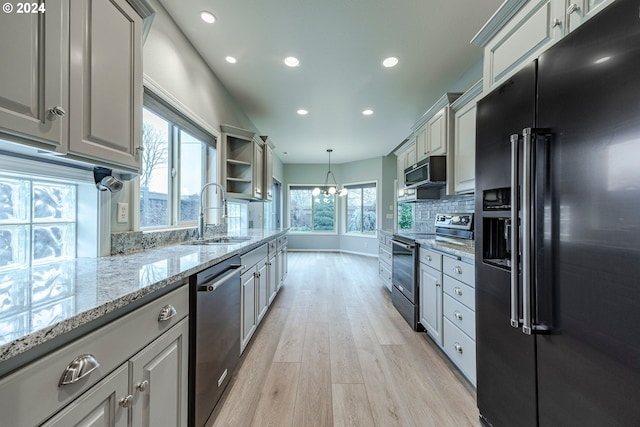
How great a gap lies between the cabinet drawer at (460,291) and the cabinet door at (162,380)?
1.70 metres

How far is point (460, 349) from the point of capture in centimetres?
179

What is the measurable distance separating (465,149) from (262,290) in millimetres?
2427

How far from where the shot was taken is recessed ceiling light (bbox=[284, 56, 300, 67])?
2600 mm

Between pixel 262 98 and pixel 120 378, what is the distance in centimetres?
349

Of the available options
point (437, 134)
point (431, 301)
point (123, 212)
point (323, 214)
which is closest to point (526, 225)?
point (431, 301)

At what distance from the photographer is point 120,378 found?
30.4 inches

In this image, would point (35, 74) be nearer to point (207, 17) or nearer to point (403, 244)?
point (207, 17)

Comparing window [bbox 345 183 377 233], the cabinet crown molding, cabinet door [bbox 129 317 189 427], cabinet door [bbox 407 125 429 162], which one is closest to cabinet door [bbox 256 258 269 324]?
cabinet door [bbox 129 317 189 427]

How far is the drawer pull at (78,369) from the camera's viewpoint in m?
0.60

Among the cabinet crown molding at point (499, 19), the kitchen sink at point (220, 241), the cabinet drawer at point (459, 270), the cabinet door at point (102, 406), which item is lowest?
the cabinet door at point (102, 406)

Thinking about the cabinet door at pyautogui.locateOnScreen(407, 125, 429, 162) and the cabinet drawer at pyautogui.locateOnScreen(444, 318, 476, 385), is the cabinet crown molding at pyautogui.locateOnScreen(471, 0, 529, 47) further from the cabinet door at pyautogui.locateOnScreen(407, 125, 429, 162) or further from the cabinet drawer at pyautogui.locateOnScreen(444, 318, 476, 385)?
the cabinet drawer at pyautogui.locateOnScreen(444, 318, 476, 385)

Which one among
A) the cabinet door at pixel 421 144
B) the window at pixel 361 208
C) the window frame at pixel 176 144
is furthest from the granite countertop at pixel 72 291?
the window at pixel 361 208

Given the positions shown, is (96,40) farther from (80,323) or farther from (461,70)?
(461,70)

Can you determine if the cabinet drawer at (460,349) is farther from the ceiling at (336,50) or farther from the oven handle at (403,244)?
the ceiling at (336,50)
